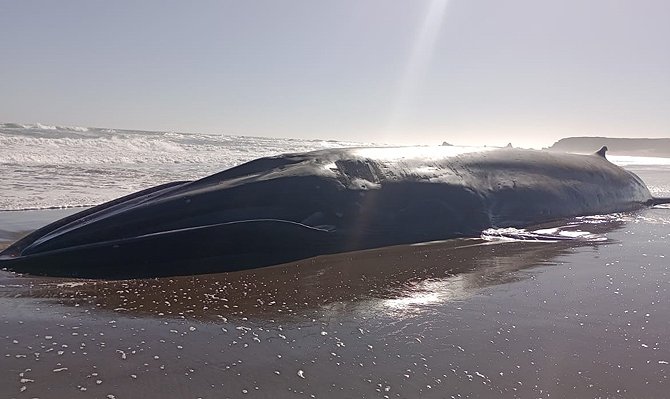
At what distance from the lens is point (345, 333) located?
236cm

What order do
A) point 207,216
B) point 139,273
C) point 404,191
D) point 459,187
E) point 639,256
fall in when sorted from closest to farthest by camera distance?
point 139,273 → point 207,216 → point 639,256 → point 404,191 → point 459,187

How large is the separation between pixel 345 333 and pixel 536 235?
3.08m

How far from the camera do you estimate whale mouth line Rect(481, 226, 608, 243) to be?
4754 mm

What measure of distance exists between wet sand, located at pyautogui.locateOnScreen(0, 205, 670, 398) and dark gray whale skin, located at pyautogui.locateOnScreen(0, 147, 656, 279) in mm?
243

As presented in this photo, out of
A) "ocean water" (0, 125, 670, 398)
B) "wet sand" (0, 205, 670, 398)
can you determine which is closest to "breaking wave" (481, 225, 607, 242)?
"ocean water" (0, 125, 670, 398)

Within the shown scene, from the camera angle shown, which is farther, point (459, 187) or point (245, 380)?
point (459, 187)

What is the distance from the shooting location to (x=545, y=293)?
A: 3.06 meters

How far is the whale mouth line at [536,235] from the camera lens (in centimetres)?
475

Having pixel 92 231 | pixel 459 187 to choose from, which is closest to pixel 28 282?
pixel 92 231

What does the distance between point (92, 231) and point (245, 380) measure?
202 cm

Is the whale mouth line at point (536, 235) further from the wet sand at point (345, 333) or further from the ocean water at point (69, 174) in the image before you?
the ocean water at point (69, 174)

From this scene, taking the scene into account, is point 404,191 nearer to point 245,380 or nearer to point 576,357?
point 576,357

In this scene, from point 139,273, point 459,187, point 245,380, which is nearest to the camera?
point 245,380

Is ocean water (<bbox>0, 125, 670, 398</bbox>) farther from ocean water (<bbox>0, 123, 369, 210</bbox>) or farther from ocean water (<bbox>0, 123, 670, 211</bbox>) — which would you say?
ocean water (<bbox>0, 123, 369, 210</bbox>)
